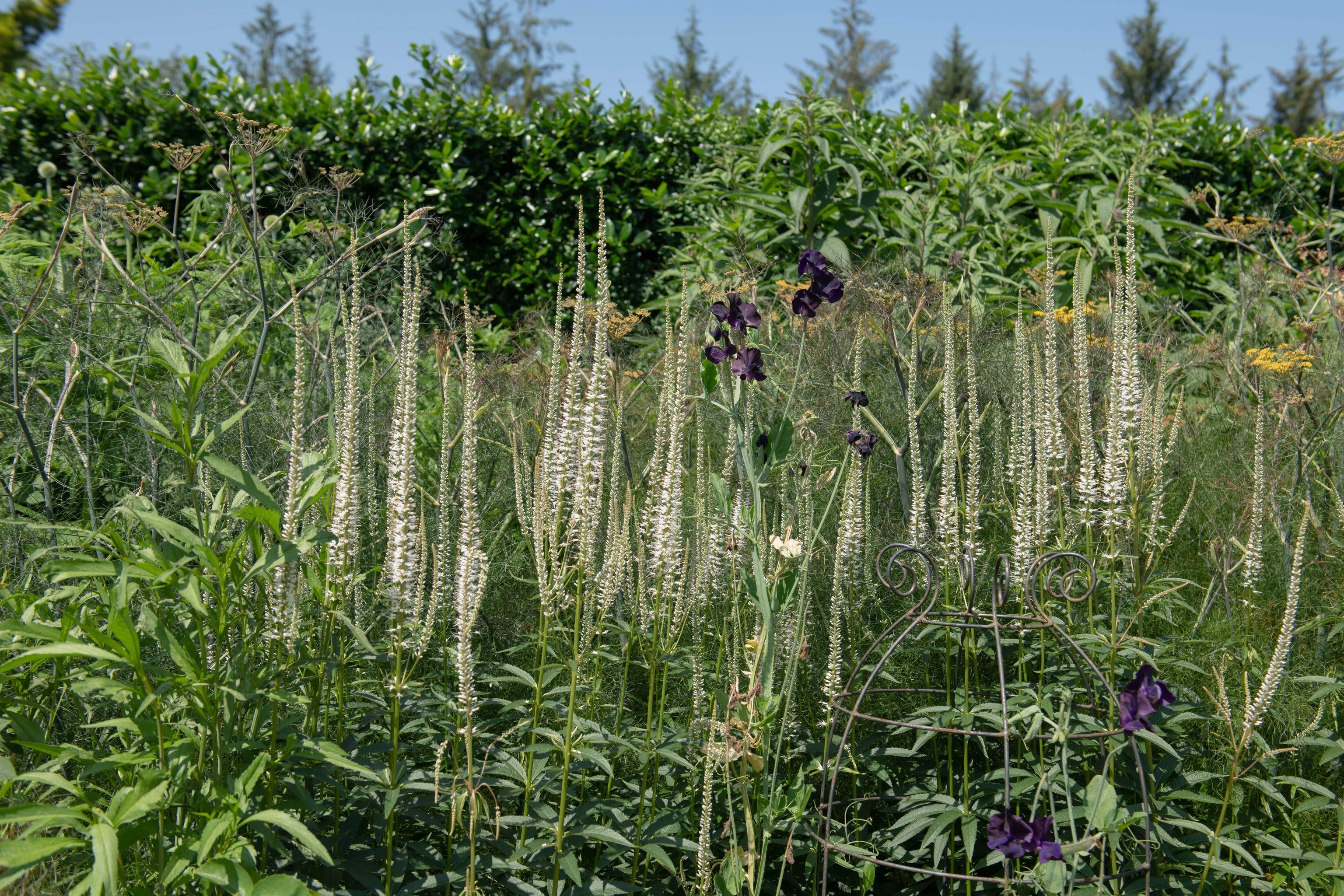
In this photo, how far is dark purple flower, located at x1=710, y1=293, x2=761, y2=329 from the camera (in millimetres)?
2480

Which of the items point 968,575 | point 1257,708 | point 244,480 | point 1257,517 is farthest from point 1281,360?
point 244,480

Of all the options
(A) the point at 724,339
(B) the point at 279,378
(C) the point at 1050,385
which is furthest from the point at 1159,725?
(B) the point at 279,378

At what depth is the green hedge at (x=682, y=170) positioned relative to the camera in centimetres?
663

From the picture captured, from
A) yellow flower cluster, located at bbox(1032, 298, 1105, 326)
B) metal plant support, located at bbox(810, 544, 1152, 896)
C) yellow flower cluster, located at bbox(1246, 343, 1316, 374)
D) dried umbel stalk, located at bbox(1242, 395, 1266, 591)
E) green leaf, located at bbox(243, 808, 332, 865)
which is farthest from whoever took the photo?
yellow flower cluster, located at bbox(1032, 298, 1105, 326)

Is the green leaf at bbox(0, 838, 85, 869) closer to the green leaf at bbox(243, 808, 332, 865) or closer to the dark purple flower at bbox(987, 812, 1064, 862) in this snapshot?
the green leaf at bbox(243, 808, 332, 865)

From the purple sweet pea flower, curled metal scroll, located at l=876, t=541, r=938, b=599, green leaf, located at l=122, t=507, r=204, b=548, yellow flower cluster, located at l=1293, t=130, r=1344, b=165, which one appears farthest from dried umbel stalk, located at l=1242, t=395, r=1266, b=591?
green leaf, located at l=122, t=507, r=204, b=548

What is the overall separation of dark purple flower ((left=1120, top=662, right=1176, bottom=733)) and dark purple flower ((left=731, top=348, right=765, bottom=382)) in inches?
47.2

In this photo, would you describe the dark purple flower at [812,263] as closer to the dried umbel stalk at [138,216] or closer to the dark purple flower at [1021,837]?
the dark purple flower at [1021,837]

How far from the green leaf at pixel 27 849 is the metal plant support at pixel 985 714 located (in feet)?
5.28

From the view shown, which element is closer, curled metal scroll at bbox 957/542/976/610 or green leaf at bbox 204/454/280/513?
green leaf at bbox 204/454/280/513

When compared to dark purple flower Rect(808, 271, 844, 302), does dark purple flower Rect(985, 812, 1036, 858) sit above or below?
below

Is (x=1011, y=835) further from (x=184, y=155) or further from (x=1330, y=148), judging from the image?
(x=1330, y=148)

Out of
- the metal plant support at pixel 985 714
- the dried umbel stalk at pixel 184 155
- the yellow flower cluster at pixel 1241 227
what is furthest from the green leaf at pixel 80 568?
the yellow flower cluster at pixel 1241 227

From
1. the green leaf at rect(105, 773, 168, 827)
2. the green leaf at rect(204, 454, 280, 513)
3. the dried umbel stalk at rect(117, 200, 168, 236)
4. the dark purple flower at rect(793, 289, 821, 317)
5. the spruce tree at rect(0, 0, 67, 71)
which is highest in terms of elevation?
the spruce tree at rect(0, 0, 67, 71)
